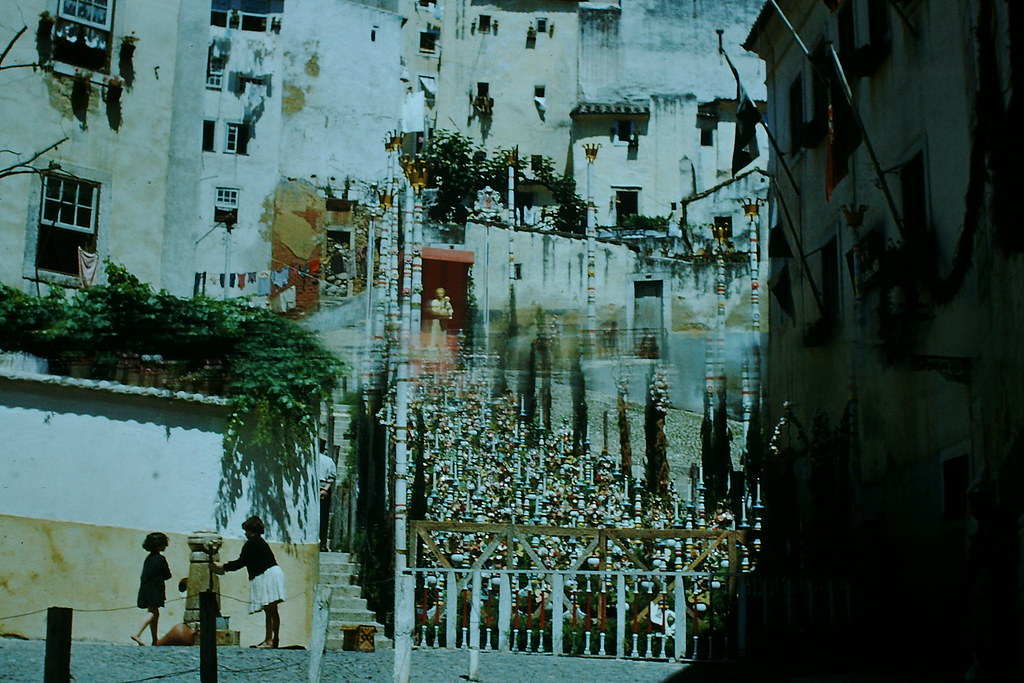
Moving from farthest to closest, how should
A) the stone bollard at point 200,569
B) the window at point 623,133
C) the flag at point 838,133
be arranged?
the window at point 623,133, the flag at point 838,133, the stone bollard at point 200,569

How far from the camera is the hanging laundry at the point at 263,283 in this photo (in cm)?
2412

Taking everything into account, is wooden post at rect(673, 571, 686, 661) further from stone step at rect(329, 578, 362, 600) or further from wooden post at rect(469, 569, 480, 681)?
stone step at rect(329, 578, 362, 600)

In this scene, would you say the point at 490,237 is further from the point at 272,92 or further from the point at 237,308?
the point at 237,308

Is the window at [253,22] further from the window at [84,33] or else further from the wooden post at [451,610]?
the wooden post at [451,610]

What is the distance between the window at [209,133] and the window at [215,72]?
2.79ft

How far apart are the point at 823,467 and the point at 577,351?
6686mm

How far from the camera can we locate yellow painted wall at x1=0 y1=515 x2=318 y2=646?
1245cm

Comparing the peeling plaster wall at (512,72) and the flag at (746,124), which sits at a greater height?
the peeling plaster wall at (512,72)

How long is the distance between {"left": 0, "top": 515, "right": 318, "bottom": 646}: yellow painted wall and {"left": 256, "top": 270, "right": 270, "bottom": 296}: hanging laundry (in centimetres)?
1125

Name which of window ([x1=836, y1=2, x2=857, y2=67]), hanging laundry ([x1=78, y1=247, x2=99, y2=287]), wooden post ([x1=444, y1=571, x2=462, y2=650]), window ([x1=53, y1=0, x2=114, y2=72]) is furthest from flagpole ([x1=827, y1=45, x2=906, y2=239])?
hanging laundry ([x1=78, y1=247, x2=99, y2=287])

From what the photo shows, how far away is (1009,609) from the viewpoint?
8.55 metres

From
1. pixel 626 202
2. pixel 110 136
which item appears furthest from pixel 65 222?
pixel 626 202

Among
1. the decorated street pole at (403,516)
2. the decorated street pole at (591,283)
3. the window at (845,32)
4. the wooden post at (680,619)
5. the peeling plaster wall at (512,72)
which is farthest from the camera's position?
the peeling plaster wall at (512,72)

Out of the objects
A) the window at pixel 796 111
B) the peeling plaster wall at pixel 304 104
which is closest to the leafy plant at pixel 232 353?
Result: the window at pixel 796 111
